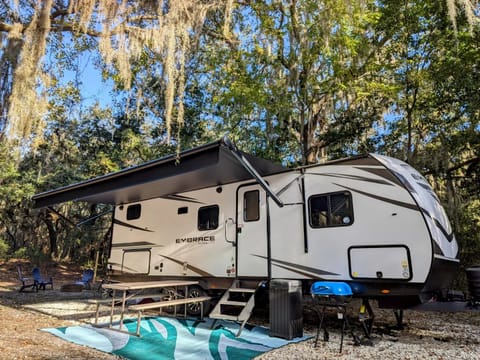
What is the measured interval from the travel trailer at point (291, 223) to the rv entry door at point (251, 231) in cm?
A: 2

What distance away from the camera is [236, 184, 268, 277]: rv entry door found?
5.84 meters

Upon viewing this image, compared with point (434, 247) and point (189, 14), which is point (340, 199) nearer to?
point (434, 247)

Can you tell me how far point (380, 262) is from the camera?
15.3ft

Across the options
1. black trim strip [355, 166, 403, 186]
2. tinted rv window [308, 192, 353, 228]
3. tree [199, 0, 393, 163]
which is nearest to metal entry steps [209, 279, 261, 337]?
tinted rv window [308, 192, 353, 228]

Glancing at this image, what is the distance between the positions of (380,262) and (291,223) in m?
1.46

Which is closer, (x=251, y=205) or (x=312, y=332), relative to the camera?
(x=312, y=332)

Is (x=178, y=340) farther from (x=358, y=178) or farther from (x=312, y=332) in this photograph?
(x=358, y=178)

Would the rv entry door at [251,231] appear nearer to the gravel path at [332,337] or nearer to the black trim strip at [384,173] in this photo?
the gravel path at [332,337]

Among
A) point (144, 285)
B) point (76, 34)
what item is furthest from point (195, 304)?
point (76, 34)

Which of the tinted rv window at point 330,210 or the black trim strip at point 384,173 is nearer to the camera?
the black trim strip at point 384,173

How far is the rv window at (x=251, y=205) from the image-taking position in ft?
20.0

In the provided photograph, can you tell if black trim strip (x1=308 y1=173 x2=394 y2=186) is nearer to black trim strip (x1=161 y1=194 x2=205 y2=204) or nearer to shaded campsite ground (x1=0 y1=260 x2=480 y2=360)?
shaded campsite ground (x1=0 y1=260 x2=480 y2=360)

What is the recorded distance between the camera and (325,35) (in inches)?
298

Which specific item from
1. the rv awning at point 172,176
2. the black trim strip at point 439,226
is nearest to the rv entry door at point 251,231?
the rv awning at point 172,176
